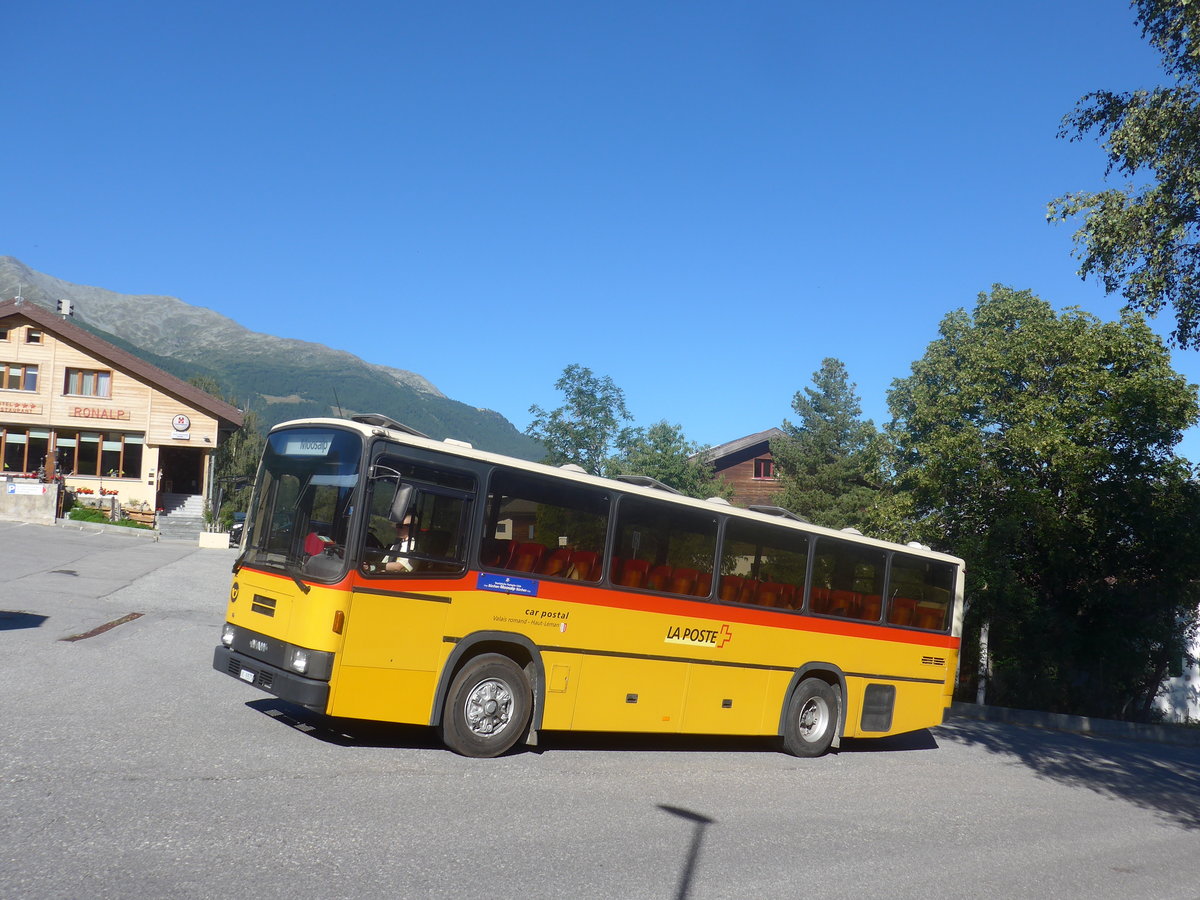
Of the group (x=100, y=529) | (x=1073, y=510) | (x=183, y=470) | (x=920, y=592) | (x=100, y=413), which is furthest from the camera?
(x=183, y=470)

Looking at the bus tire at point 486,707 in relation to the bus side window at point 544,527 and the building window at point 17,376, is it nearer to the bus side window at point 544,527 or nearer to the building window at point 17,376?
the bus side window at point 544,527

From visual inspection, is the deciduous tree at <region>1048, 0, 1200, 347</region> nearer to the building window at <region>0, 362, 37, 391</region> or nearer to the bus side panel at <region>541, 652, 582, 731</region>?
the bus side panel at <region>541, 652, 582, 731</region>

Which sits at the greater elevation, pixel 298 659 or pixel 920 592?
pixel 920 592

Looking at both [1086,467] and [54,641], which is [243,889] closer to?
[54,641]

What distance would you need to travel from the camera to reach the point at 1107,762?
14.3 metres

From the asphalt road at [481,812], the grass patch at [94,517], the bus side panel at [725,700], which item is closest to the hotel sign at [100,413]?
the grass patch at [94,517]

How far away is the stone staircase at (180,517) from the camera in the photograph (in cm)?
3662

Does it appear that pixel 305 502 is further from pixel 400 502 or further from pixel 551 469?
pixel 551 469

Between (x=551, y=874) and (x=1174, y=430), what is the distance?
20650 millimetres

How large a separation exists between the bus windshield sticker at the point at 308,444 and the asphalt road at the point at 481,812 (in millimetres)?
2469

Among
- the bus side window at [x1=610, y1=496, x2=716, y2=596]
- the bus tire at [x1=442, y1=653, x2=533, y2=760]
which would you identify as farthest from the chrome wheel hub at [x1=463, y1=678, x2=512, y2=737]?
the bus side window at [x1=610, y1=496, x2=716, y2=596]

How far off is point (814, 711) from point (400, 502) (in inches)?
259

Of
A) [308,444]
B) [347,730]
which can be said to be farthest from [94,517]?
[308,444]

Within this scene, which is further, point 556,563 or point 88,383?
point 88,383
